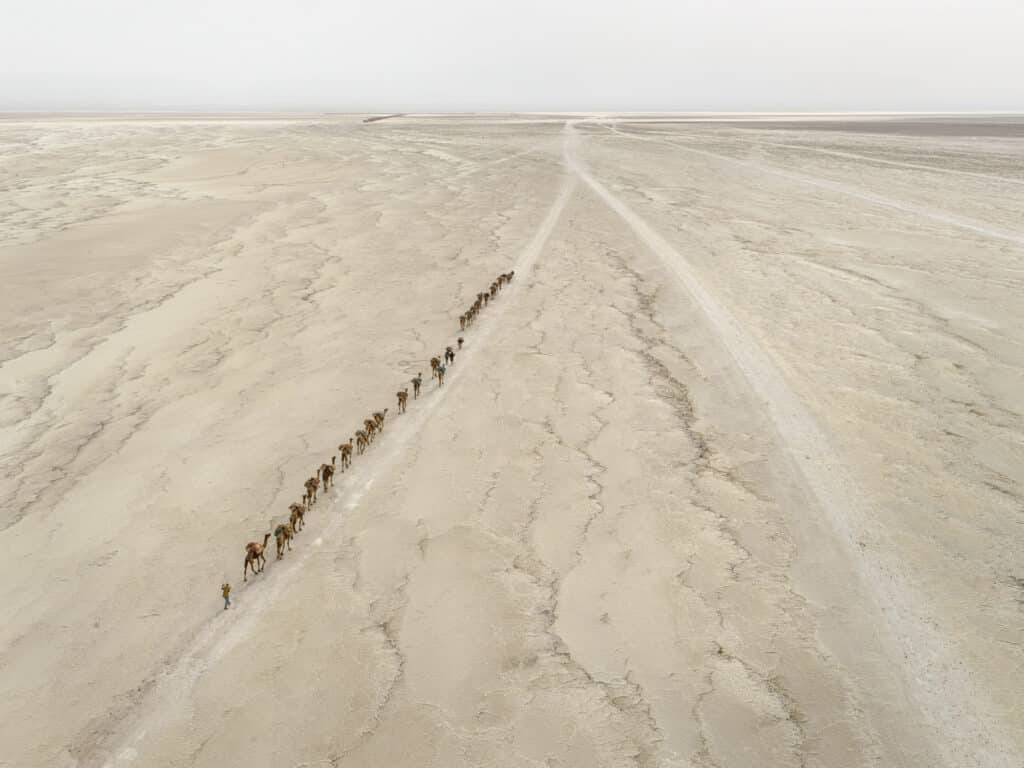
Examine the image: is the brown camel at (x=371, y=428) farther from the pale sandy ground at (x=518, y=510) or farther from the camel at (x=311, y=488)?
the camel at (x=311, y=488)

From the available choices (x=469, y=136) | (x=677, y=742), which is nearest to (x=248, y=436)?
(x=677, y=742)

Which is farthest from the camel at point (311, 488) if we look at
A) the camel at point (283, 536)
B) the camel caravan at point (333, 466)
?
the camel at point (283, 536)

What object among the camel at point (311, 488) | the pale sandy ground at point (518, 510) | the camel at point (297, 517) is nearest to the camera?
the pale sandy ground at point (518, 510)

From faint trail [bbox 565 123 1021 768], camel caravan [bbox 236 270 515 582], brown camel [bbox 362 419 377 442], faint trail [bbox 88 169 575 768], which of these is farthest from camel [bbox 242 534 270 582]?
faint trail [bbox 565 123 1021 768]

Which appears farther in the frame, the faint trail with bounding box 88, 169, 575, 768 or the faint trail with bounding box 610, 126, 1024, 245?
the faint trail with bounding box 610, 126, 1024, 245

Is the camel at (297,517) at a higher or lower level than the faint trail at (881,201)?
higher

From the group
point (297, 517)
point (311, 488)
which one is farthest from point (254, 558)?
point (311, 488)

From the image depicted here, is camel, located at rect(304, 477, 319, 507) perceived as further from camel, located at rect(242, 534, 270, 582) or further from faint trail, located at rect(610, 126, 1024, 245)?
faint trail, located at rect(610, 126, 1024, 245)

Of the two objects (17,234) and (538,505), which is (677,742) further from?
(17,234)
